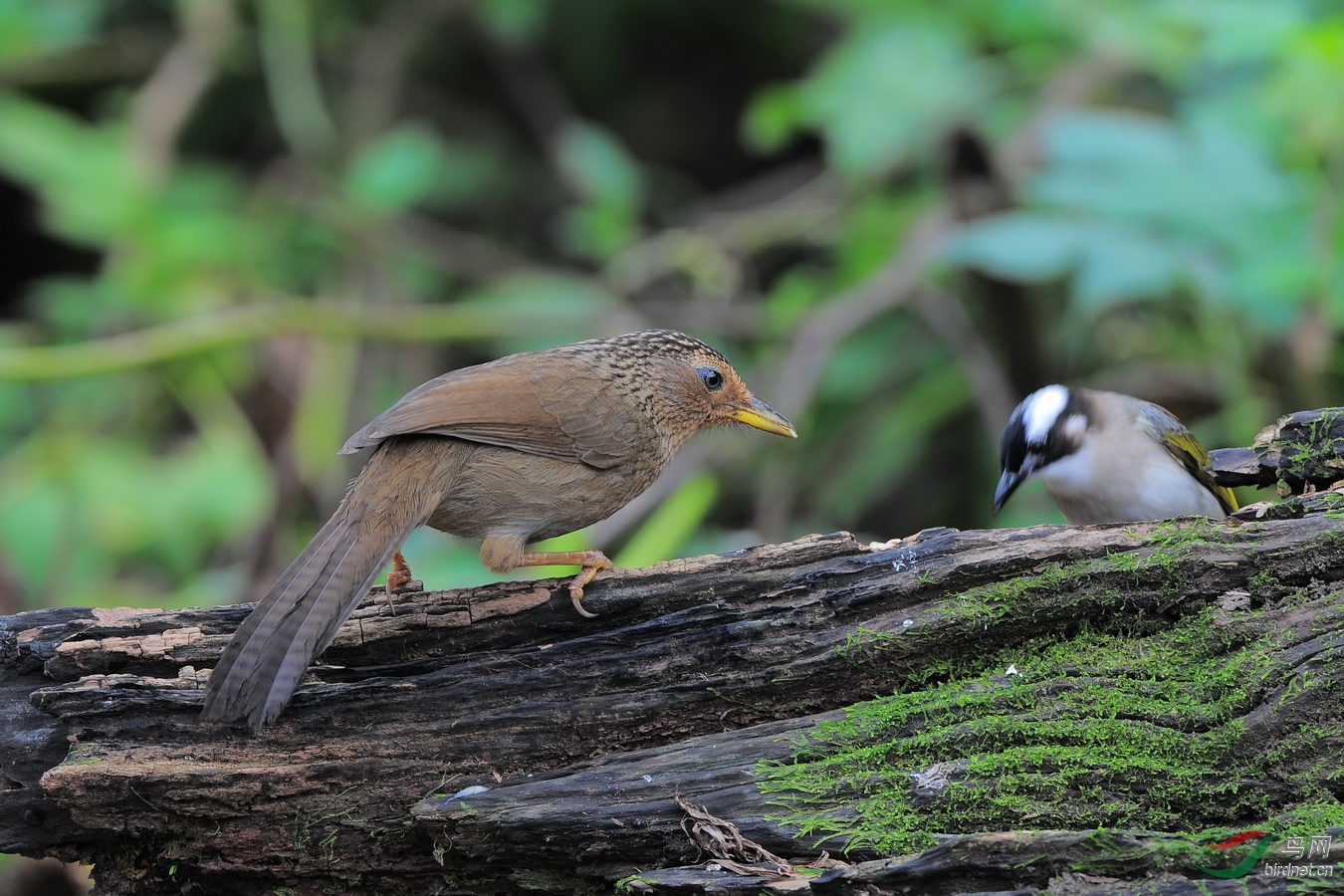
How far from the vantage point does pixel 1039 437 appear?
4.32 m

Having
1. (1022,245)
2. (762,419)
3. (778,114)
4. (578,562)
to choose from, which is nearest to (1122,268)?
(1022,245)

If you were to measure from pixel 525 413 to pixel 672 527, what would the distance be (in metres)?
1.61

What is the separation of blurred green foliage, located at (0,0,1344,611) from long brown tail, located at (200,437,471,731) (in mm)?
1293

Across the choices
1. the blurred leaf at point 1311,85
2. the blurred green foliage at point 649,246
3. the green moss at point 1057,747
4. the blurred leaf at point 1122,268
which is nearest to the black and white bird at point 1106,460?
the blurred leaf at point 1122,268

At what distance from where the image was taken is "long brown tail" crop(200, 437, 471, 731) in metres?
2.93

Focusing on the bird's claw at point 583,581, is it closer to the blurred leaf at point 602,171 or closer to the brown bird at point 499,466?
the brown bird at point 499,466

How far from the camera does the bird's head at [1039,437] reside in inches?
169

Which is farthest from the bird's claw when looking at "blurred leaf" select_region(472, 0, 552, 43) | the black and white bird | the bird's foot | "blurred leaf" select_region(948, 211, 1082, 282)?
"blurred leaf" select_region(472, 0, 552, 43)

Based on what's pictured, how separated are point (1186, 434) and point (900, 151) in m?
2.50

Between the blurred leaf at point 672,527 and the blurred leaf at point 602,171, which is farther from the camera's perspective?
the blurred leaf at point 602,171

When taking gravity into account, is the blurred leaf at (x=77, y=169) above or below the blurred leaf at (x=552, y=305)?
above

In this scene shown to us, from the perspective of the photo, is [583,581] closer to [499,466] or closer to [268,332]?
[499,466]

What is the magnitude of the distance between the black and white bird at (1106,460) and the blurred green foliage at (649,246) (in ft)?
2.50

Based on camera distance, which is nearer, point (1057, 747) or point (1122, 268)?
point (1057, 747)
